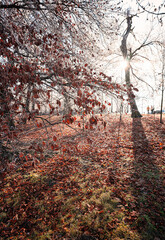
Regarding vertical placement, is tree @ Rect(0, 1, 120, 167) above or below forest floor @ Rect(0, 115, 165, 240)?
above

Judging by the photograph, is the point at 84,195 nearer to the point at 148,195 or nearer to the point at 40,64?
the point at 148,195

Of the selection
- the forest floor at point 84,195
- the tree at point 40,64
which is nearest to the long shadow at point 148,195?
the forest floor at point 84,195

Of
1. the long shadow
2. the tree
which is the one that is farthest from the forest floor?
the tree

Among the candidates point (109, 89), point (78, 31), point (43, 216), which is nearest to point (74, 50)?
point (78, 31)

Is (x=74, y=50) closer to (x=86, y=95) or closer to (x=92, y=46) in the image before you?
(x=92, y=46)

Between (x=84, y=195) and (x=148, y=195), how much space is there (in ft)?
5.50

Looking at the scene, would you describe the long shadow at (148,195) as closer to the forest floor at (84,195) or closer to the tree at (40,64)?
the forest floor at (84,195)

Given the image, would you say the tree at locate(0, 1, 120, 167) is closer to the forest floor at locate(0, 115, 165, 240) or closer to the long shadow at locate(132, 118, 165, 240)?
the forest floor at locate(0, 115, 165, 240)

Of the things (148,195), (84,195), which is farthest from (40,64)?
(148,195)

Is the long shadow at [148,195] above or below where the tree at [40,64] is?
below

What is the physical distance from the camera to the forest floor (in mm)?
2564

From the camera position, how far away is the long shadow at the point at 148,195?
2479 millimetres

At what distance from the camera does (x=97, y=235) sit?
2439 millimetres

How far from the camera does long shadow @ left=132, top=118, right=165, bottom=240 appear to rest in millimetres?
2479
